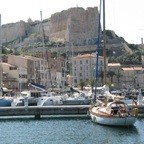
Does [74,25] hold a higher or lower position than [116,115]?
higher

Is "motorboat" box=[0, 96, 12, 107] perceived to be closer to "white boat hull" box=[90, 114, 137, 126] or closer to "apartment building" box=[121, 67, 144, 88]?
"white boat hull" box=[90, 114, 137, 126]

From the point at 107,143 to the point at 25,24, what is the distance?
132745 mm

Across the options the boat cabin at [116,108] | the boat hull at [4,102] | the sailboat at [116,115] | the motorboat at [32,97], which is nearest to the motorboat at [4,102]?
the boat hull at [4,102]

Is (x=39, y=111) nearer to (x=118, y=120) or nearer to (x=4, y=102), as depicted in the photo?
(x=118, y=120)

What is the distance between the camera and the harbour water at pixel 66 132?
81.9 ft

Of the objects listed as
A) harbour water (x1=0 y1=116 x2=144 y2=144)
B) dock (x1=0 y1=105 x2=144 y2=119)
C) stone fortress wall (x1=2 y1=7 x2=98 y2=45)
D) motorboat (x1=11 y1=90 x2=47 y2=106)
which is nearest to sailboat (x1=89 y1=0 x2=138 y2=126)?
harbour water (x1=0 y1=116 x2=144 y2=144)

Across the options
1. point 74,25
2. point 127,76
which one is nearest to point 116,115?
point 127,76

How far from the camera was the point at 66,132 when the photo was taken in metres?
28.2

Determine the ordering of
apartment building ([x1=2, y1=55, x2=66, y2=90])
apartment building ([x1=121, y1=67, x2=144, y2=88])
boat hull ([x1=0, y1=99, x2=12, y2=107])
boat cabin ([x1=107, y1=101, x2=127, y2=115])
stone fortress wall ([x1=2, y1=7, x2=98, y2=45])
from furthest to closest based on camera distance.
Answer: stone fortress wall ([x1=2, y1=7, x2=98, y2=45]) → apartment building ([x1=121, y1=67, x2=144, y2=88]) → apartment building ([x1=2, y1=55, x2=66, y2=90]) → boat hull ([x1=0, y1=99, x2=12, y2=107]) → boat cabin ([x1=107, y1=101, x2=127, y2=115])

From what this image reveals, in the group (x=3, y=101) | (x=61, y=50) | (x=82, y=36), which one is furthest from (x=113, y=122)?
(x=82, y=36)

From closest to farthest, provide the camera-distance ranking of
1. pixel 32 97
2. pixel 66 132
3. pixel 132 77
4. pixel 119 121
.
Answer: pixel 66 132, pixel 119 121, pixel 32 97, pixel 132 77

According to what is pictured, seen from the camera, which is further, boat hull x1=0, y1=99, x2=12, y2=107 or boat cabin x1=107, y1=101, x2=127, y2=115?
boat hull x1=0, y1=99, x2=12, y2=107

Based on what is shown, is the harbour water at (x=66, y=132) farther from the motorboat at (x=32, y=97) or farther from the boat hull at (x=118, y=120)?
the motorboat at (x=32, y=97)

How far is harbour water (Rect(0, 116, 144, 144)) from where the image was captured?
25.0 metres
